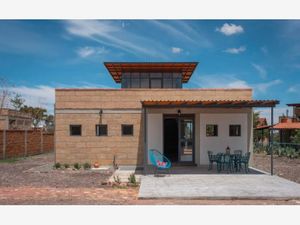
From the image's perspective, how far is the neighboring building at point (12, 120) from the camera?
105ft

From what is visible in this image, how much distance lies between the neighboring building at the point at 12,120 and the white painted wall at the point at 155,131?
19.8 m

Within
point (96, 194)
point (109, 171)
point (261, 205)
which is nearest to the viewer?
point (261, 205)

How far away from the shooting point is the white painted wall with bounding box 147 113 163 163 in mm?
16781

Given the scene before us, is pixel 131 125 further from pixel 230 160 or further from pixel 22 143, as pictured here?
pixel 22 143

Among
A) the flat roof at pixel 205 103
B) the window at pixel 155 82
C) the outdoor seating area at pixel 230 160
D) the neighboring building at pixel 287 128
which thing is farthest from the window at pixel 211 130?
the neighboring building at pixel 287 128

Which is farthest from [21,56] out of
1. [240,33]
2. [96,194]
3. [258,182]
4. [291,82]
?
[291,82]

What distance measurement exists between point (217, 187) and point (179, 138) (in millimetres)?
6220

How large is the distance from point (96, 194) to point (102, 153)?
702cm

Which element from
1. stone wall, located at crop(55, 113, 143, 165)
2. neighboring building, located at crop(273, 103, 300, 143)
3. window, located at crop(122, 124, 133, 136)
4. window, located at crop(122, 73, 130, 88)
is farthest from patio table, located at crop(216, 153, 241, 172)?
neighboring building, located at crop(273, 103, 300, 143)

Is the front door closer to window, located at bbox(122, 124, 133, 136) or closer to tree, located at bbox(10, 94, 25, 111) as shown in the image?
window, located at bbox(122, 124, 133, 136)

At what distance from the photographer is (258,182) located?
1179 cm

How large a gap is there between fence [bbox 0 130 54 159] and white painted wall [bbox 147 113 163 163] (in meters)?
9.99
